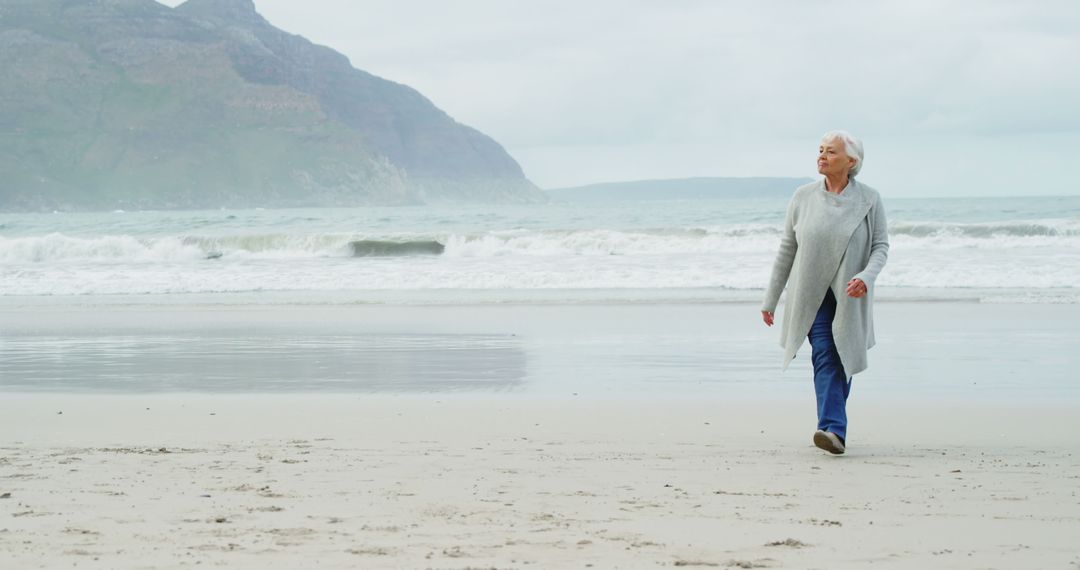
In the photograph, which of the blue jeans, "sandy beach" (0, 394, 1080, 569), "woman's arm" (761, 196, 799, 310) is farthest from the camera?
"woman's arm" (761, 196, 799, 310)

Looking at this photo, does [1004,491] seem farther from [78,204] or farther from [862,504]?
[78,204]

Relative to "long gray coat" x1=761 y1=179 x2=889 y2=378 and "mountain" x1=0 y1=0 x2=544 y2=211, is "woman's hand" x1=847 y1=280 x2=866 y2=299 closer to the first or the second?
"long gray coat" x1=761 y1=179 x2=889 y2=378

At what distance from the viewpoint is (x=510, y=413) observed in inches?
259

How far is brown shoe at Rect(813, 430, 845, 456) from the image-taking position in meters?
5.17

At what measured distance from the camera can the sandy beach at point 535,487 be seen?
138 inches

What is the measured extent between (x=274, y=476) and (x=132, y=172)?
495ft

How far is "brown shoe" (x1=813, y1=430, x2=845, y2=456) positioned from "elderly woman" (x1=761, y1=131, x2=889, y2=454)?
30 millimetres

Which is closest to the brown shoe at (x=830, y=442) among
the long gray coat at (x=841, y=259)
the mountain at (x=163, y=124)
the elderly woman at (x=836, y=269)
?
the elderly woman at (x=836, y=269)

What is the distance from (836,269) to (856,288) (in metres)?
0.22

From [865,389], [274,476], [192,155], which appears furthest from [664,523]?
[192,155]

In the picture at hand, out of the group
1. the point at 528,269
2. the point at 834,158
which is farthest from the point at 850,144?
the point at 528,269

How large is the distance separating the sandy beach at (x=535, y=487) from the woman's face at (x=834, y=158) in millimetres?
1312

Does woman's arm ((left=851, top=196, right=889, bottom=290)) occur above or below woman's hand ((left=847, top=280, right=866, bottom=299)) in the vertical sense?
above

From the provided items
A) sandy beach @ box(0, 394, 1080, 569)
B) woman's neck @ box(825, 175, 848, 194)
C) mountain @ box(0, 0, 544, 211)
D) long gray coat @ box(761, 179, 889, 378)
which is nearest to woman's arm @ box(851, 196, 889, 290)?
long gray coat @ box(761, 179, 889, 378)
